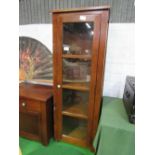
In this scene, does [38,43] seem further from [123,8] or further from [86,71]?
[123,8]

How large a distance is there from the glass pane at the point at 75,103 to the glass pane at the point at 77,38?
50cm

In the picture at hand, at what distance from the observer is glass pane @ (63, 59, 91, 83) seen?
1644mm

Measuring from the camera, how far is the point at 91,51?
5.02 ft

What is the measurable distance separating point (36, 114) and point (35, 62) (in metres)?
0.84

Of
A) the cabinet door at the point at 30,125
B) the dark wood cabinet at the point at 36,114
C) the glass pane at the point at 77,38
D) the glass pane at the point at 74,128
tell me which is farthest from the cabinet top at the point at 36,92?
the glass pane at the point at 77,38

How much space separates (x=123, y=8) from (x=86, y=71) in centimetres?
89

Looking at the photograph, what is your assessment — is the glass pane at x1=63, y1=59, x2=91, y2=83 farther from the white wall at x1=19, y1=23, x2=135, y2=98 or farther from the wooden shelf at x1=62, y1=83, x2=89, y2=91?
the white wall at x1=19, y1=23, x2=135, y2=98

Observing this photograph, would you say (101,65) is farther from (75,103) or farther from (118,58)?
(75,103)

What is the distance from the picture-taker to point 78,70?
1729 mm

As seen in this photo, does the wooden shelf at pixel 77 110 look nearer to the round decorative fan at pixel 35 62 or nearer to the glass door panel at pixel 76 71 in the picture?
the glass door panel at pixel 76 71

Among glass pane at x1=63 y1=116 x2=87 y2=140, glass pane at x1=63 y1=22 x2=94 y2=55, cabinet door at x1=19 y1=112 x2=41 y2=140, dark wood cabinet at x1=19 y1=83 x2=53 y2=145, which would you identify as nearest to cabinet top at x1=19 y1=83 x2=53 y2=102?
dark wood cabinet at x1=19 y1=83 x2=53 y2=145

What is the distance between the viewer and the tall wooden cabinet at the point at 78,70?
4.69ft

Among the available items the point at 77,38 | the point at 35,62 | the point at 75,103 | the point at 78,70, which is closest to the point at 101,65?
the point at 78,70
